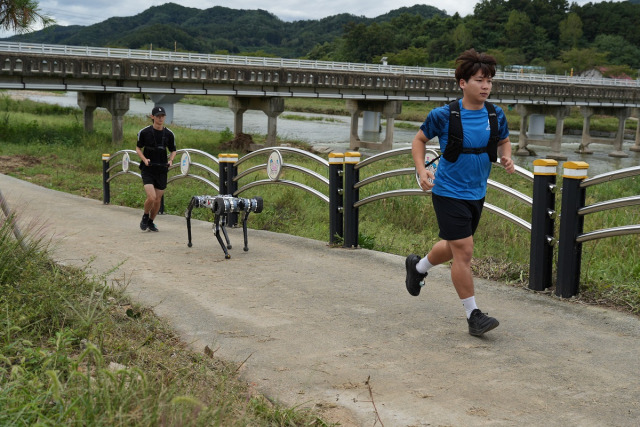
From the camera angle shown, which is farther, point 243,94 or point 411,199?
point 243,94

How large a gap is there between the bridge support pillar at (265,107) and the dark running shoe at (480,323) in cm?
3671

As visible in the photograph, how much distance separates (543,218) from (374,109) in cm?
4641

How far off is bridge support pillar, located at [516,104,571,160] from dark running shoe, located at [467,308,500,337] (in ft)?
165

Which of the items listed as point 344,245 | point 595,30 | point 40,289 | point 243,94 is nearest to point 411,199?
point 344,245

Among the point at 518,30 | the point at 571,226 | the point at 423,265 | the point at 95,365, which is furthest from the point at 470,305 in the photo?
the point at 518,30

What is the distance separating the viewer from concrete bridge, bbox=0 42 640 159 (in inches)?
1350

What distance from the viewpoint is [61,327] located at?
14.6 feet

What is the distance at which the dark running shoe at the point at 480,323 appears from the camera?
508 cm

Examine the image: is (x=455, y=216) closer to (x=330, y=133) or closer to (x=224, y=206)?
(x=224, y=206)

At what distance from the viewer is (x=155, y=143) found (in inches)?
405

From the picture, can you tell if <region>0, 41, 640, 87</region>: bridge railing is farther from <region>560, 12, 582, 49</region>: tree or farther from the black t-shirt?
<region>560, 12, 582, 49</region>: tree

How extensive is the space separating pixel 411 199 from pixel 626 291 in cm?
643

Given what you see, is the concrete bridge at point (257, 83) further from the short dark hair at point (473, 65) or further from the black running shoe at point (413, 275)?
the short dark hair at point (473, 65)

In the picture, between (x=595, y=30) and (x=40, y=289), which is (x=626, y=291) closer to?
(x=40, y=289)
